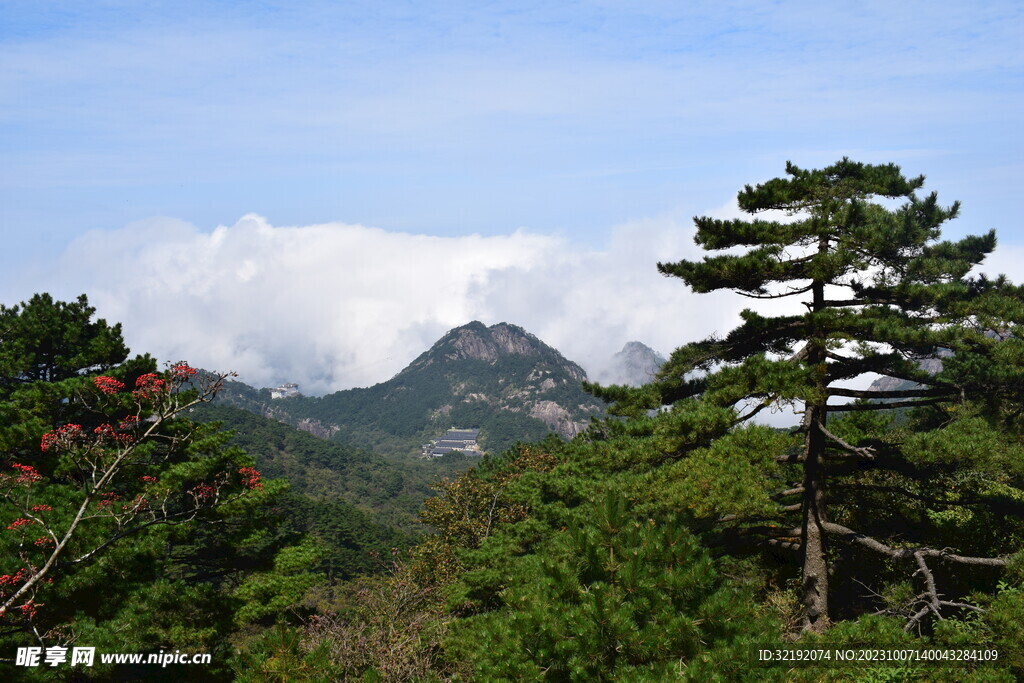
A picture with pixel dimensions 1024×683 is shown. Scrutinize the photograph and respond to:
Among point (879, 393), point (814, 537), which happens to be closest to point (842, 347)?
point (879, 393)

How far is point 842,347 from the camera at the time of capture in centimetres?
1056

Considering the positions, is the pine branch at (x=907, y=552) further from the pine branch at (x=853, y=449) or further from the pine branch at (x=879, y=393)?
the pine branch at (x=879, y=393)

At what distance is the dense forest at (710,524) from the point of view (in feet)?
25.8

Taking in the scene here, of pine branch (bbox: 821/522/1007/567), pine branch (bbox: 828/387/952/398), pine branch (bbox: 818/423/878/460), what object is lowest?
pine branch (bbox: 821/522/1007/567)

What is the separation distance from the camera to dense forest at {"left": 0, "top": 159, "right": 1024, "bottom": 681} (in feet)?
25.8

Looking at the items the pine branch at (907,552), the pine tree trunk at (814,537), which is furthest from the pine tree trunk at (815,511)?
the pine branch at (907,552)

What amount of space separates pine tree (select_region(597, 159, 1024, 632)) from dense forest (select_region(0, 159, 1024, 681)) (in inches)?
1.9

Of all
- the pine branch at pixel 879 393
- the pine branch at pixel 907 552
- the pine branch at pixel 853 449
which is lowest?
the pine branch at pixel 907 552

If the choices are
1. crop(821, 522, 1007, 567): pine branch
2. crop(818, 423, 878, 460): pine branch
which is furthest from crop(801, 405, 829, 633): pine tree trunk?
crop(818, 423, 878, 460): pine branch

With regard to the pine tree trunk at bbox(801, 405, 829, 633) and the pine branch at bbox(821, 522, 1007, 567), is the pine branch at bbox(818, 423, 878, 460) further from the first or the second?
the pine branch at bbox(821, 522, 1007, 567)

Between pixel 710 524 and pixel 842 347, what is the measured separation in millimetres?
3694

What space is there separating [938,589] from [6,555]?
1576 centimetres

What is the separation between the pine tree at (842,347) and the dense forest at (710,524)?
0.16ft

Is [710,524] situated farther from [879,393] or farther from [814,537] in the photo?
[879,393]
